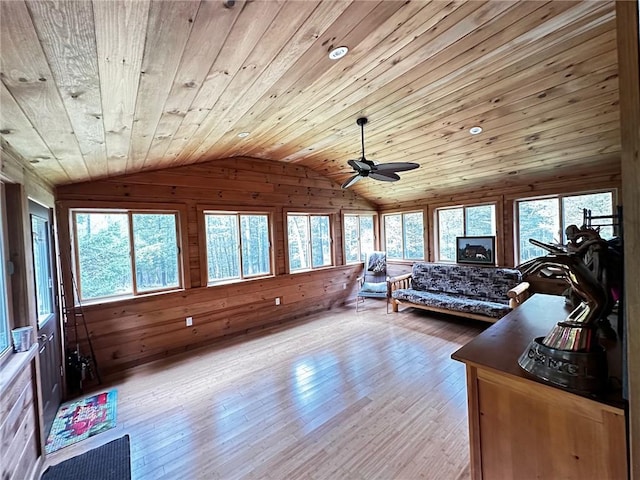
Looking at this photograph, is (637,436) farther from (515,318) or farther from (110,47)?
(110,47)

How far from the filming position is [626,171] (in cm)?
77

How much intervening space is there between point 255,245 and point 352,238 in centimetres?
235

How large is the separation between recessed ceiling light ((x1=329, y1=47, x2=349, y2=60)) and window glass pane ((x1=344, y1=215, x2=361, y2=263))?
4.26m

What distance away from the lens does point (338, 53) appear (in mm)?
1771

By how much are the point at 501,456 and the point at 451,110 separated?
9.64 feet

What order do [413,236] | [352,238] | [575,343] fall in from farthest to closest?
[352,238], [413,236], [575,343]

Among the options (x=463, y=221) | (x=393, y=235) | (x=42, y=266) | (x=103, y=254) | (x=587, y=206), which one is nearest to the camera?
(x=42, y=266)

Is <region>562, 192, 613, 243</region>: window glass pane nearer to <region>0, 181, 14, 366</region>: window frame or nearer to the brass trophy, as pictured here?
the brass trophy

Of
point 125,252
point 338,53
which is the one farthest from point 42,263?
point 338,53

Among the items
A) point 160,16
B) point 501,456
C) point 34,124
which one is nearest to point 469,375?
point 501,456

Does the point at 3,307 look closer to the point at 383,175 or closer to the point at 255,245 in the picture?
the point at 255,245

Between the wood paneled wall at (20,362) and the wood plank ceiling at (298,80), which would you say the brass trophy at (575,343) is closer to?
the wood plank ceiling at (298,80)

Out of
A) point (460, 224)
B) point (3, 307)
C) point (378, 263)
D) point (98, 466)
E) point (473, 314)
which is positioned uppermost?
point (460, 224)

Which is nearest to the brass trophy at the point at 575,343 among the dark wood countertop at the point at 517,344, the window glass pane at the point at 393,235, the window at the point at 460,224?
the dark wood countertop at the point at 517,344
